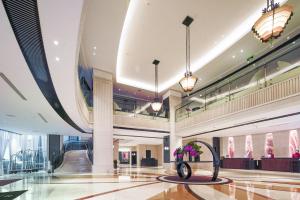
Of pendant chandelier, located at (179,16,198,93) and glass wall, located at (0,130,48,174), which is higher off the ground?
pendant chandelier, located at (179,16,198,93)

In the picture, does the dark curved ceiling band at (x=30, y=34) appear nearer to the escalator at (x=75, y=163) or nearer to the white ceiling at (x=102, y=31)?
the white ceiling at (x=102, y=31)

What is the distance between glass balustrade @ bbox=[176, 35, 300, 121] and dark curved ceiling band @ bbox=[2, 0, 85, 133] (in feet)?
24.4

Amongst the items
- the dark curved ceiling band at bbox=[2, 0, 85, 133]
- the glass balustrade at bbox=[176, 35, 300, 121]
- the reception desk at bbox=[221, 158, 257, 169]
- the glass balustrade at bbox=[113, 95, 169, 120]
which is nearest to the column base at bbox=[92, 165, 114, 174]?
the glass balustrade at bbox=[113, 95, 169, 120]

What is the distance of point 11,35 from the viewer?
3.76 meters

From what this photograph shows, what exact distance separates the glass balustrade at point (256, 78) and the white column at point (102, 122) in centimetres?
509

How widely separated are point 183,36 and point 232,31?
6.18 feet

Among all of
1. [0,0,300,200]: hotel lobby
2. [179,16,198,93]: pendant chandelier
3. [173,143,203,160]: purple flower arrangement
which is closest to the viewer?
[0,0,300,200]: hotel lobby

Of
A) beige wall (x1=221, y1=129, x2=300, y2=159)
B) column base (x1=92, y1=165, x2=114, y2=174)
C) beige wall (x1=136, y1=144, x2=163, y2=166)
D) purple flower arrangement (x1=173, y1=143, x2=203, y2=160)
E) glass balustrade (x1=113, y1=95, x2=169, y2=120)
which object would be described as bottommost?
beige wall (x1=136, y1=144, x2=163, y2=166)

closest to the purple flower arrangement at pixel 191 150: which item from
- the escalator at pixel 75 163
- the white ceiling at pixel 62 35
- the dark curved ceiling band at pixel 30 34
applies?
the white ceiling at pixel 62 35

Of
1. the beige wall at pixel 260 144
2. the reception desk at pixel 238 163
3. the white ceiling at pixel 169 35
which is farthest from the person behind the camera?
the reception desk at pixel 238 163

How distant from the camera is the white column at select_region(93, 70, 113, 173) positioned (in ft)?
39.9

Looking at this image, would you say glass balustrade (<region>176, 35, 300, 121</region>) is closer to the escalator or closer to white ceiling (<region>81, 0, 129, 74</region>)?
white ceiling (<region>81, 0, 129, 74</region>)

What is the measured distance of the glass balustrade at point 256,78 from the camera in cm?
743

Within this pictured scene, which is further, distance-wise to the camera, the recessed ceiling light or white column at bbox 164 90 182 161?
white column at bbox 164 90 182 161
